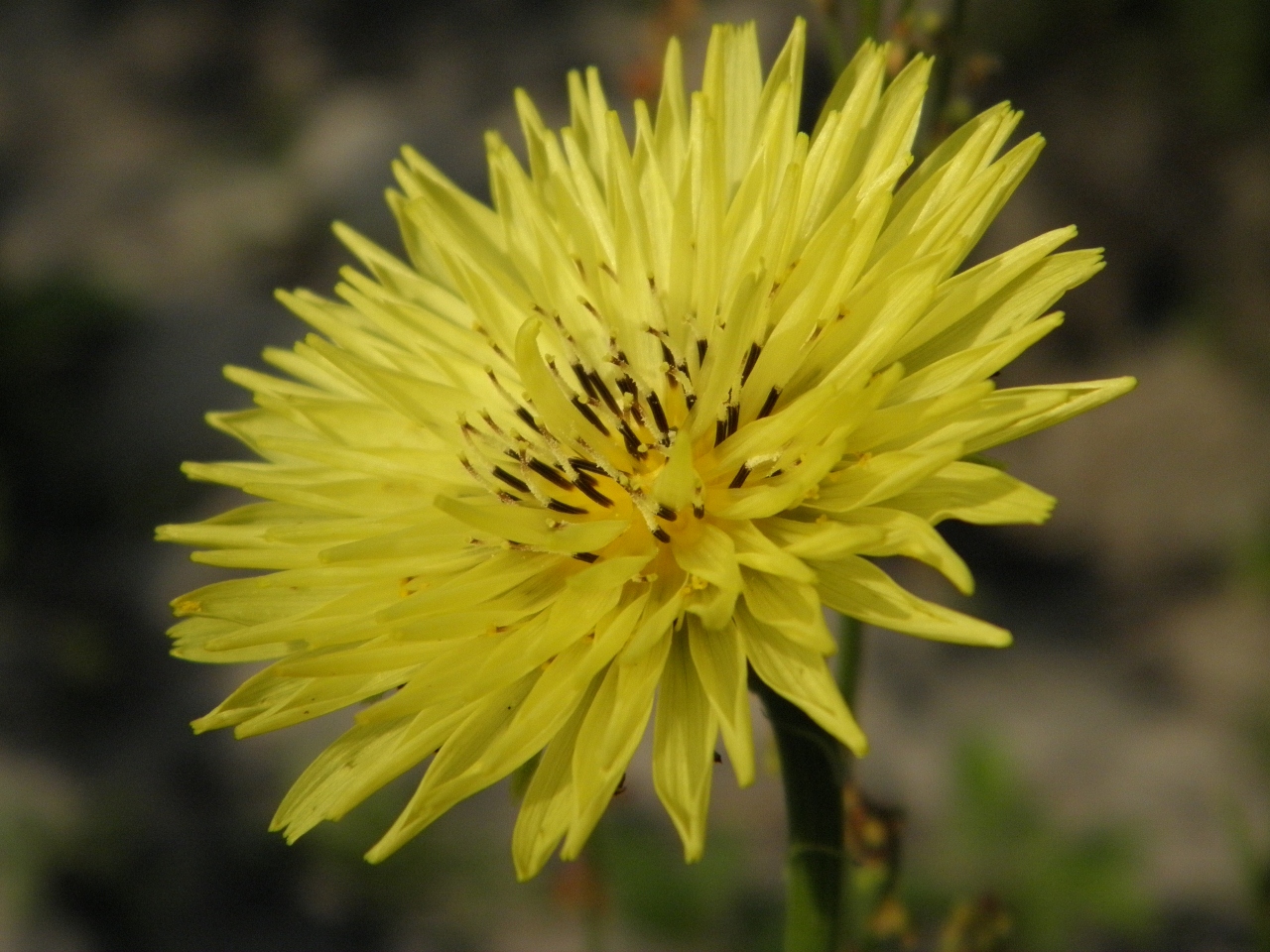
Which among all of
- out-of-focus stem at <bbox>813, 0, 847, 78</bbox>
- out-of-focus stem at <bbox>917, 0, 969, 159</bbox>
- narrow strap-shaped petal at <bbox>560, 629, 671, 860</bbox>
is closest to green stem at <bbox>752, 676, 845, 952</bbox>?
narrow strap-shaped petal at <bbox>560, 629, 671, 860</bbox>

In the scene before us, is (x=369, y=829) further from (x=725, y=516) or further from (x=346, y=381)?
(x=725, y=516)

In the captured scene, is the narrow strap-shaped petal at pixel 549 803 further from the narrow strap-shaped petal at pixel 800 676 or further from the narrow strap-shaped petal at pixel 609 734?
the narrow strap-shaped petal at pixel 800 676

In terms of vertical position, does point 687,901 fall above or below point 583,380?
below

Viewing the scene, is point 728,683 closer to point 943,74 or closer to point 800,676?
point 800,676

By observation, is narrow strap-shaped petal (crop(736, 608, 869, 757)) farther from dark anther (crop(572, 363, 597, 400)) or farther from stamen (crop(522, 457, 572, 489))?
dark anther (crop(572, 363, 597, 400))

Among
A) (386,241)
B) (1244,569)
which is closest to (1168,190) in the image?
(1244,569)

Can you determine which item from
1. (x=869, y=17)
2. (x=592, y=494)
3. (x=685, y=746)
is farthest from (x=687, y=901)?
(x=869, y=17)

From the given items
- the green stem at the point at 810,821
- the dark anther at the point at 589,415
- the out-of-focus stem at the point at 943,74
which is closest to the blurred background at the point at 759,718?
the out-of-focus stem at the point at 943,74
